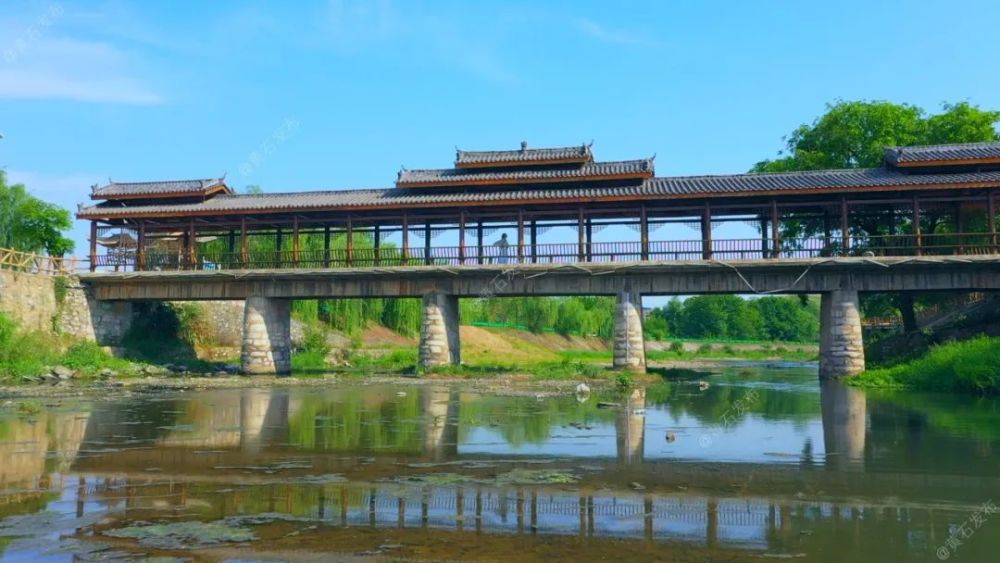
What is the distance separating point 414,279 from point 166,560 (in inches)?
Answer: 933

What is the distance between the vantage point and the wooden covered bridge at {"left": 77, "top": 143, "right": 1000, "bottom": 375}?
85.1ft

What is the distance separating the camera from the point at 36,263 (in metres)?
32.8

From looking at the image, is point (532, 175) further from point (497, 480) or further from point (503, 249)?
point (497, 480)

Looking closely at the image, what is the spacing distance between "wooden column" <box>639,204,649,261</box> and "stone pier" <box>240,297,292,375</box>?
50.6 feet

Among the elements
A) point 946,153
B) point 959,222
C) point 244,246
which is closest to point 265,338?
point 244,246

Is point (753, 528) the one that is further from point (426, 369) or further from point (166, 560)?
point (426, 369)

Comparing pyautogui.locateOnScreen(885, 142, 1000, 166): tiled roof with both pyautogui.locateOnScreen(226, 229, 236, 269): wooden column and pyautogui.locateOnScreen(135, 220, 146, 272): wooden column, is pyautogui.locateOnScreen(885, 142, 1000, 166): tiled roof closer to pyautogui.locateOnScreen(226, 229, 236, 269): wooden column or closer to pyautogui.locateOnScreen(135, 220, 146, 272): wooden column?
pyautogui.locateOnScreen(226, 229, 236, 269): wooden column

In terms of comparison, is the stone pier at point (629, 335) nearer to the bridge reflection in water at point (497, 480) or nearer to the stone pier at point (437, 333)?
the stone pier at point (437, 333)

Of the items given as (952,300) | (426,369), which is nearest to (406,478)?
(426,369)

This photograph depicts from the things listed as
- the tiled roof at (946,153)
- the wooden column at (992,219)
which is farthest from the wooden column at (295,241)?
the wooden column at (992,219)

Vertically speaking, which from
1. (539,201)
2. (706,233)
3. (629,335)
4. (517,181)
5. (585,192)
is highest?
(517,181)

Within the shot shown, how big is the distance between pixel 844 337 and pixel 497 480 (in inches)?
829

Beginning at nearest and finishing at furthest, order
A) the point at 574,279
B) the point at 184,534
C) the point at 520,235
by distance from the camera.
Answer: the point at 184,534, the point at 574,279, the point at 520,235

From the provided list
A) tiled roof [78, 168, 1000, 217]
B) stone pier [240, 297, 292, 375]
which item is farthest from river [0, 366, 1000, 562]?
stone pier [240, 297, 292, 375]
